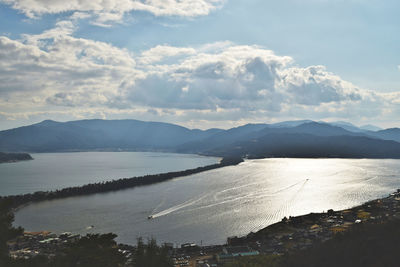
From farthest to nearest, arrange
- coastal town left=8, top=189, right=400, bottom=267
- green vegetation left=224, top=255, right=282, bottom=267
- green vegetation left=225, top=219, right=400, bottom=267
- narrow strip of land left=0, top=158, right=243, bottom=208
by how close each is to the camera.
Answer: narrow strip of land left=0, top=158, right=243, bottom=208, coastal town left=8, top=189, right=400, bottom=267, green vegetation left=224, top=255, right=282, bottom=267, green vegetation left=225, top=219, right=400, bottom=267

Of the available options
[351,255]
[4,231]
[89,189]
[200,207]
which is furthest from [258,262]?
[89,189]

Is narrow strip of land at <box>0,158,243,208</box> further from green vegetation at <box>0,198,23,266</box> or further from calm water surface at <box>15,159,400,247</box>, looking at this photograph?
green vegetation at <box>0,198,23,266</box>

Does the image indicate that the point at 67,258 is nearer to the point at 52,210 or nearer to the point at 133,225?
the point at 133,225

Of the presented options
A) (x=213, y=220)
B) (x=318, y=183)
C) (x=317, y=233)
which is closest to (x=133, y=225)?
(x=213, y=220)

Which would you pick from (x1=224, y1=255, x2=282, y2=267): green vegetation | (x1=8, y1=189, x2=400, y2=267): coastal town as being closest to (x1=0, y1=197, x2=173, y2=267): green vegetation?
(x1=8, y1=189, x2=400, y2=267): coastal town

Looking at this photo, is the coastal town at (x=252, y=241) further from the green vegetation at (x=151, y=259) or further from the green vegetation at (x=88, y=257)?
the green vegetation at (x=151, y=259)
